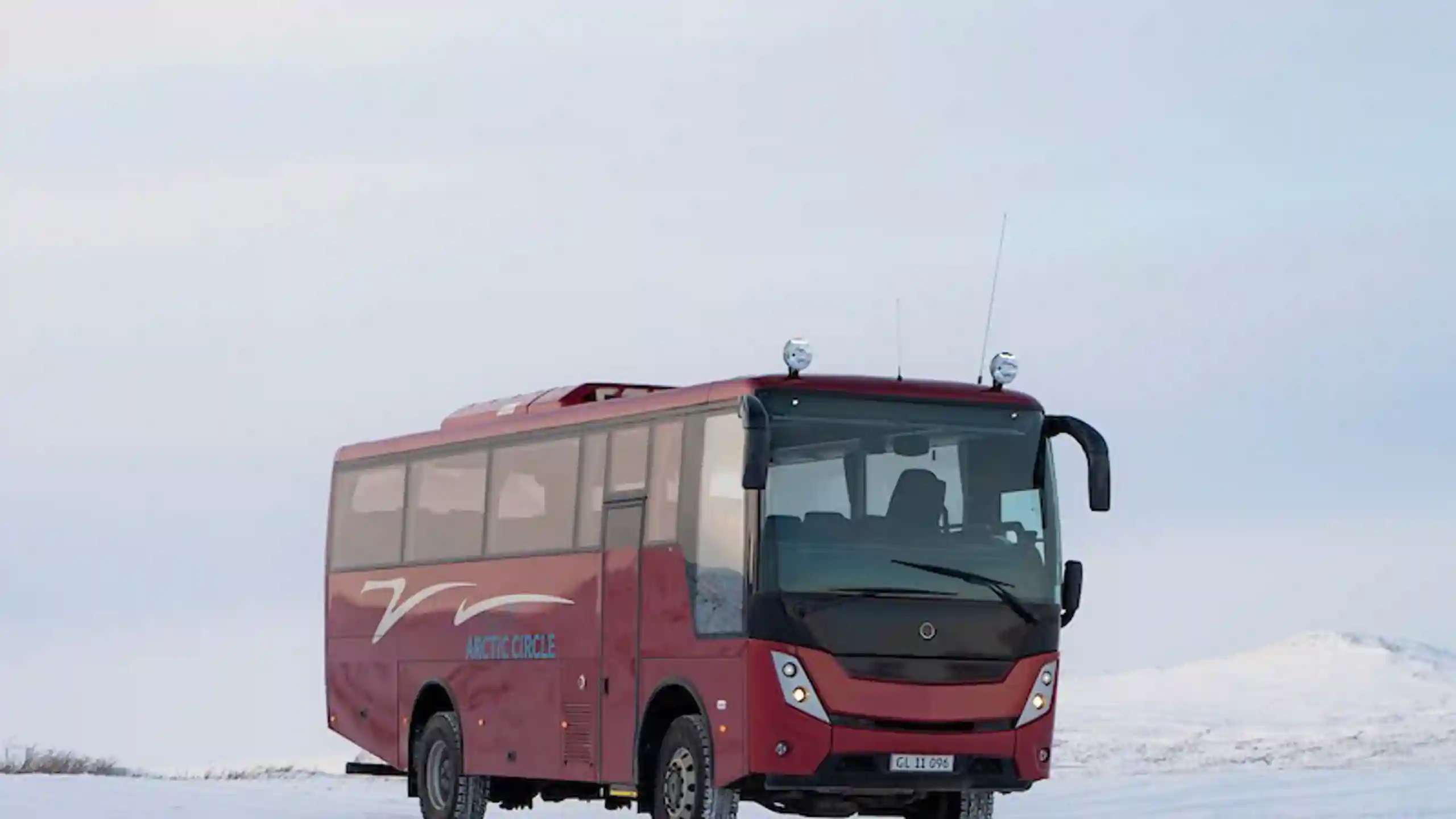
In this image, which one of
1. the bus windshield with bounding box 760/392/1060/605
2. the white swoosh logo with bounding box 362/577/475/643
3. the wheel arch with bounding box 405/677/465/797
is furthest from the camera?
the wheel arch with bounding box 405/677/465/797

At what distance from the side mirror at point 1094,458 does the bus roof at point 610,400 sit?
0.40 metres

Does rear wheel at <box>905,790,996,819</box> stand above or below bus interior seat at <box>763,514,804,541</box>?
below

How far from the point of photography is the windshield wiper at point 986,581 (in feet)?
63.1

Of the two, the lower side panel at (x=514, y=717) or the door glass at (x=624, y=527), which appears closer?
the door glass at (x=624, y=527)

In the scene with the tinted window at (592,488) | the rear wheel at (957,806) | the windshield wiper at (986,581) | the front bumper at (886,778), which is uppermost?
the tinted window at (592,488)

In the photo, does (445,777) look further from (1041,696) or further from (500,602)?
(1041,696)

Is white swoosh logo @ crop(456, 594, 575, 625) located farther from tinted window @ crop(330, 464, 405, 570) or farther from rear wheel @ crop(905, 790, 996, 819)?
rear wheel @ crop(905, 790, 996, 819)

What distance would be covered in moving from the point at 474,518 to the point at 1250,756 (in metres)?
12.7

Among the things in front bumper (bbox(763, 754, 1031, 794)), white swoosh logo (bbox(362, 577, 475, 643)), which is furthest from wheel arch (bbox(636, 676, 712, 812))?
white swoosh logo (bbox(362, 577, 475, 643))

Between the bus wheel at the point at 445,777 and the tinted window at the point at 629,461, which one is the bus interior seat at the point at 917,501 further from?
the bus wheel at the point at 445,777

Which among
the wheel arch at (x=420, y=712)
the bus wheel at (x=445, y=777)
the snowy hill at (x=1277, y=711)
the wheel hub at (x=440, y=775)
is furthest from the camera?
the snowy hill at (x=1277, y=711)

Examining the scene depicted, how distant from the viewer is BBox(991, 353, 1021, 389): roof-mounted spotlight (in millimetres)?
20328

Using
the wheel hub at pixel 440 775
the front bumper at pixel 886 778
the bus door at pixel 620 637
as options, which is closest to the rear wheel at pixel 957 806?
the front bumper at pixel 886 778

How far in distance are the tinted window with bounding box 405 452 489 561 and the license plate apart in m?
5.75
